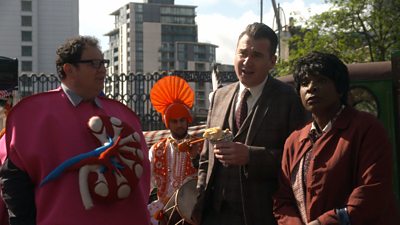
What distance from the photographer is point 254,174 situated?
4234mm

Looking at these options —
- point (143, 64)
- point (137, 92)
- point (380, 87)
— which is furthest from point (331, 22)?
point (143, 64)

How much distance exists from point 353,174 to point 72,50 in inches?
65.3

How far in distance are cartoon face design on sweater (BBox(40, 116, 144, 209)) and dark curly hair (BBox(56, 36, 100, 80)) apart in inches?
14.5

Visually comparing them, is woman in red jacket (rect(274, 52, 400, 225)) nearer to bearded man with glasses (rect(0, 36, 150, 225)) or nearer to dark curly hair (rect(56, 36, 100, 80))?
bearded man with glasses (rect(0, 36, 150, 225))

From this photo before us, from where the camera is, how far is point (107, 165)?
375 centimetres

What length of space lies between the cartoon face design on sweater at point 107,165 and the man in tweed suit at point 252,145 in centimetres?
57

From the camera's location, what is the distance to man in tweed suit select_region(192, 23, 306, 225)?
166 inches

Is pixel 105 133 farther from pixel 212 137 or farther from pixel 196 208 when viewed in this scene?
pixel 196 208

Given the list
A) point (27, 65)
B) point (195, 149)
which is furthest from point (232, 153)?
point (27, 65)

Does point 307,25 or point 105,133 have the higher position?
point 307,25

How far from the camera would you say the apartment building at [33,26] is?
285 ft

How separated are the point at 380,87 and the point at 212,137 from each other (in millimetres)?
2534

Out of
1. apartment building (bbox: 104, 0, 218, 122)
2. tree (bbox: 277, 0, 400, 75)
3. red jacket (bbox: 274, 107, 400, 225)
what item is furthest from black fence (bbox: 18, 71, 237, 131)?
apartment building (bbox: 104, 0, 218, 122)

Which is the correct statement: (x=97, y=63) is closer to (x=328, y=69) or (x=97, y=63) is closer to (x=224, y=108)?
(x=224, y=108)
